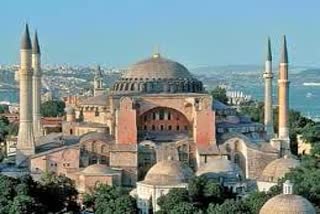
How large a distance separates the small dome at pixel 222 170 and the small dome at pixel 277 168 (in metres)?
0.80

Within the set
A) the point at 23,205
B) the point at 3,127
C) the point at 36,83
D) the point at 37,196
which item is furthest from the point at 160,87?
the point at 3,127

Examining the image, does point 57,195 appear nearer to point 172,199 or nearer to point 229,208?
point 172,199

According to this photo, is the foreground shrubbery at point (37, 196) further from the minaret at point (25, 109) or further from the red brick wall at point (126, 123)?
the red brick wall at point (126, 123)

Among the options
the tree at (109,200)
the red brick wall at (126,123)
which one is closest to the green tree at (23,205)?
the tree at (109,200)

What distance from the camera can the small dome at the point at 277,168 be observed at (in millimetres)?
32109

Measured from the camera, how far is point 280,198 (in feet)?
81.0

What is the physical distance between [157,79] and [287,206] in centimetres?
1505

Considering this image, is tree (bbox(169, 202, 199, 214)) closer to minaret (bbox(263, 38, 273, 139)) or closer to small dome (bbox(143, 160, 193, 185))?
small dome (bbox(143, 160, 193, 185))

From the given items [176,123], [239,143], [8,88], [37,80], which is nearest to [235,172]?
[239,143]

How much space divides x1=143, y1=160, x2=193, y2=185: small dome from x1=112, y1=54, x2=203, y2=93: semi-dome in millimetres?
6893

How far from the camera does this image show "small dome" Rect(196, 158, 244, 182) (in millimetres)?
31719

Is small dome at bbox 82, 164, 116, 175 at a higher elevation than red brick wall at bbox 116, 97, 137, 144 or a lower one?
lower

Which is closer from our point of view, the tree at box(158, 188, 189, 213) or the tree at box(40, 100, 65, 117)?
the tree at box(158, 188, 189, 213)

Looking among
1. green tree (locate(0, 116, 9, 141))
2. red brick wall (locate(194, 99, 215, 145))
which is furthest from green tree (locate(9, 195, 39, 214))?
green tree (locate(0, 116, 9, 141))
